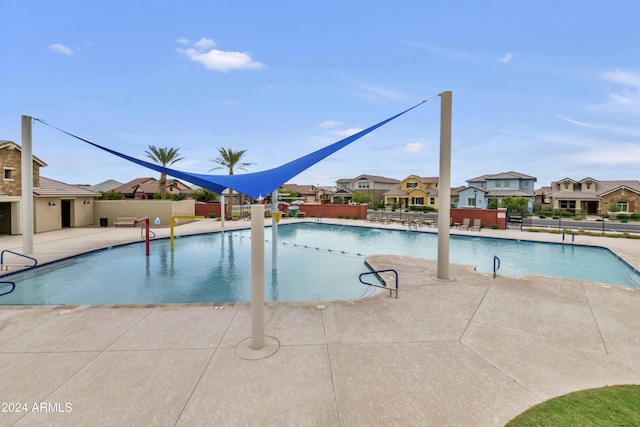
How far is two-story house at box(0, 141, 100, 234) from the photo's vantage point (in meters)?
18.4

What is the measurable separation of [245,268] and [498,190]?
44.8 meters

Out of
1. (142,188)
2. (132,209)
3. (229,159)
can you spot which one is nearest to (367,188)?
(229,159)

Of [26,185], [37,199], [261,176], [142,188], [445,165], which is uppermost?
[142,188]

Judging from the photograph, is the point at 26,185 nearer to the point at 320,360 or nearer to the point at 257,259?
the point at 257,259

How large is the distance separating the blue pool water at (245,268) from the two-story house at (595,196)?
31.4 m

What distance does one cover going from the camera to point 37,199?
19.2 metres

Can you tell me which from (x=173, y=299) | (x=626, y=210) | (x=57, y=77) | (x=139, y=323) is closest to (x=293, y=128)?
(x=57, y=77)

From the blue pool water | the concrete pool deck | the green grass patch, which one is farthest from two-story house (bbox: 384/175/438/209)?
the green grass patch

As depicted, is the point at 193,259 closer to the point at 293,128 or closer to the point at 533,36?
the point at 533,36

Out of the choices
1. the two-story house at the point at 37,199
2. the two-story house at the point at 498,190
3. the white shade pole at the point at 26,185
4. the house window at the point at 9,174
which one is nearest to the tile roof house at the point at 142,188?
the two-story house at the point at 37,199

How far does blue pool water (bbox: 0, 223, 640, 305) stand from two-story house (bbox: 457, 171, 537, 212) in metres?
25.5

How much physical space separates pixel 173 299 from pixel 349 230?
17589 mm

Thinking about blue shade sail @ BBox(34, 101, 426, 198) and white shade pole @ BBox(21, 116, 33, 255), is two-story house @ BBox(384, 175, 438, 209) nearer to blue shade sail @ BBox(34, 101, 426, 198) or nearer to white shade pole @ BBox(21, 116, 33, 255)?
blue shade sail @ BBox(34, 101, 426, 198)

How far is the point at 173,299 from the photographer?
8.81m
